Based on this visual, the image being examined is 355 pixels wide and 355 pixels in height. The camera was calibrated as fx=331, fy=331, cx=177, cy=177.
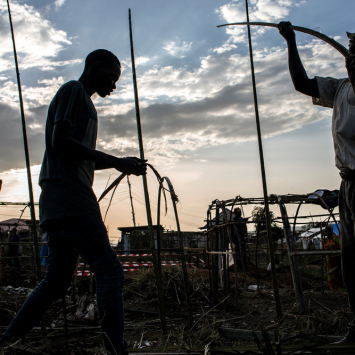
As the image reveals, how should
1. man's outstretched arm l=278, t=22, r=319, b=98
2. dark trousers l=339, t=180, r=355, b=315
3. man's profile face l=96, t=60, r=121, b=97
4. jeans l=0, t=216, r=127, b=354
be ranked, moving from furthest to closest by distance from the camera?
man's outstretched arm l=278, t=22, r=319, b=98 < dark trousers l=339, t=180, r=355, b=315 < man's profile face l=96, t=60, r=121, b=97 < jeans l=0, t=216, r=127, b=354

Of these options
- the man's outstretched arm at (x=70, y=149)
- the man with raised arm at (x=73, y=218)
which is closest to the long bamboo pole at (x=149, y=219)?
the man with raised arm at (x=73, y=218)

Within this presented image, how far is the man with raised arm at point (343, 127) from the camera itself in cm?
187

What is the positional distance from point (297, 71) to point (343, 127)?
0.47 m

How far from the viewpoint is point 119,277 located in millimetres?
1575

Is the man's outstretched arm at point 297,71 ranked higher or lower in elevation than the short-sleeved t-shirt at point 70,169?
higher

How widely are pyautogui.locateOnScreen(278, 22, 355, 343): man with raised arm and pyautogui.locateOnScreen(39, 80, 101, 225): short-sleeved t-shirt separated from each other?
128cm

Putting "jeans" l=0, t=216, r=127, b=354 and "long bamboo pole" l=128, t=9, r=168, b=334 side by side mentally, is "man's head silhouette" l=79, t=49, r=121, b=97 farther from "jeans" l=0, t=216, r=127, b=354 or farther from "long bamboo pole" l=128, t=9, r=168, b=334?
"jeans" l=0, t=216, r=127, b=354

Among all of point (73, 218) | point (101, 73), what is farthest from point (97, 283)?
point (101, 73)

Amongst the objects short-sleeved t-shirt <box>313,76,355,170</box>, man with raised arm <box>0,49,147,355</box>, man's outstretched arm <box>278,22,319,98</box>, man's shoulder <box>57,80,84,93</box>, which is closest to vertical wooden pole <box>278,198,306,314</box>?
short-sleeved t-shirt <box>313,76,355,170</box>

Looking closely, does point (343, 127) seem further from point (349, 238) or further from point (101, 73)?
point (101, 73)

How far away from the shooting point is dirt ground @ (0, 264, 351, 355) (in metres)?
1.93

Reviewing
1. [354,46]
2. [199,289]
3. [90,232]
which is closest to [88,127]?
[90,232]

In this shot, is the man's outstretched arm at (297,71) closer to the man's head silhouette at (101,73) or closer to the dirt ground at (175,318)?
the man's head silhouette at (101,73)

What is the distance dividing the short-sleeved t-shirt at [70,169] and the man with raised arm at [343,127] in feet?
4.20
